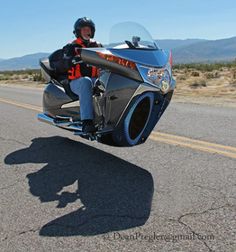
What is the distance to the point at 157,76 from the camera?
448 cm

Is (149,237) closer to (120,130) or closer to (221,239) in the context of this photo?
(221,239)

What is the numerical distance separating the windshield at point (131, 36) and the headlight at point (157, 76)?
1.26 feet

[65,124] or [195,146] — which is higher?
[65,124]

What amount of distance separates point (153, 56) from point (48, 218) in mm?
2102

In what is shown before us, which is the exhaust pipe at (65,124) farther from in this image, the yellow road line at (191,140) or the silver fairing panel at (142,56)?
the yellow road line at (191,140)

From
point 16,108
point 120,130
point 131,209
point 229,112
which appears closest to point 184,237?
point 131,209

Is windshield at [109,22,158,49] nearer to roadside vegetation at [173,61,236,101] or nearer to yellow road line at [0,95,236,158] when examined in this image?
yellow road line at [0,95,236,158]

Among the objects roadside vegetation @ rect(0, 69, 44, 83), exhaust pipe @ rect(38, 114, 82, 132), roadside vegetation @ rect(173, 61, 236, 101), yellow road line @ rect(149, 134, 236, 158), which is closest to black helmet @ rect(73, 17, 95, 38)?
exhaust pipe @ rect(38, 114, 82, 132)

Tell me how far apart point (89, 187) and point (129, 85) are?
3.85ft

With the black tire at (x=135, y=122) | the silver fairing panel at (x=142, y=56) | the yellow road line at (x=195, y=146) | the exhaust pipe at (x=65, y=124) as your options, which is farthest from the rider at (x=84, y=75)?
the yellow road line at (x=195, y=146)

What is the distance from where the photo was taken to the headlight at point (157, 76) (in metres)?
4.42

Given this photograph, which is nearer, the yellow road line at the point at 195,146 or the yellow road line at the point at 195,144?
the yellow road line at the point at 195,146

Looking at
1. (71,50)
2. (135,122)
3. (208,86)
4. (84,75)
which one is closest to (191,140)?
(135,122)

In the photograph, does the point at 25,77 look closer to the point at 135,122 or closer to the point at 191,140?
the point at 191,140
